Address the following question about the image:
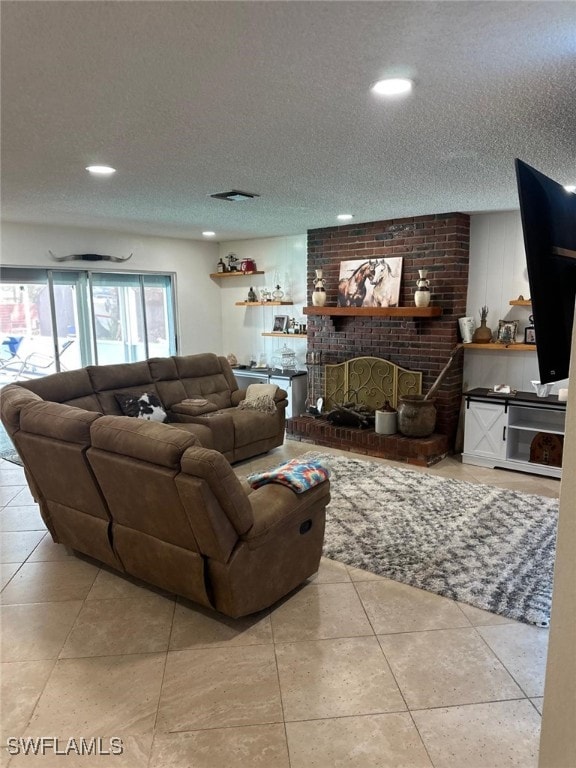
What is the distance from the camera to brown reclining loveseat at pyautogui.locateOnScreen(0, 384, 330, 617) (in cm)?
235

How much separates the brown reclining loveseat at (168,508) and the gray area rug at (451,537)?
59 centimetres

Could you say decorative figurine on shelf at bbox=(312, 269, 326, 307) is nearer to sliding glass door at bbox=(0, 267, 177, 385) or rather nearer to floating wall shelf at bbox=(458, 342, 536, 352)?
floating wall shelf at bbox=(458, 342, 536, 352)

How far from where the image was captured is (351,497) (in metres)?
4.21

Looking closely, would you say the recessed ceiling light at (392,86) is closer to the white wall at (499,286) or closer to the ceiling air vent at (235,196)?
the ceiling air vent at (235,196)

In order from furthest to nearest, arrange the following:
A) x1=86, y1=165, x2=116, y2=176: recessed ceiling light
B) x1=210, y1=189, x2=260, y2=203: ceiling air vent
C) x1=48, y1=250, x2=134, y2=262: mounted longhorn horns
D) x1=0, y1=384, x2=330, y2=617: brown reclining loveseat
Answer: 1. x1=48, y1=250, x2=134, y2=262: mounted longhorn horns
2. x1=210, y1=189, x2=260, y2=203: ceiling air vent
3. x1=86, y1=165, x2=116, y2=176: recessed ceiling light
4. x1=0, y1=384, x2=330, y2=617: brown reclining loveseat

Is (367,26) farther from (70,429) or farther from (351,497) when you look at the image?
(351,497)

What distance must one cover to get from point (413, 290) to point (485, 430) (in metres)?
1.66

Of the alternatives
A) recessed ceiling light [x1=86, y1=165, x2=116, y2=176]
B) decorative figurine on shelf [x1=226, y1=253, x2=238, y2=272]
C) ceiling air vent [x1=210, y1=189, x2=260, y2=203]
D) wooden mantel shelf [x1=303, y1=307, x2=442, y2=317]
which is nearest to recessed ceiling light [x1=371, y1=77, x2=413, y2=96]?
recessed ceiling light [x1=86, y1=165, x2=116, y2=176]

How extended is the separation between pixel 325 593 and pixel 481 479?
2.42 meters

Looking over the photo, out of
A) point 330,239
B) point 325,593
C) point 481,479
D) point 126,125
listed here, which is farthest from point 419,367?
point 126,125

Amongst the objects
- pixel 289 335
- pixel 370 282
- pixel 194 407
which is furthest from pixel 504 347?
pixel 194 407

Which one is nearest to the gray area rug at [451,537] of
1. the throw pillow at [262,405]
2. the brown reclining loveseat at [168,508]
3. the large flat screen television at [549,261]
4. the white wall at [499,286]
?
the brown reclining loveseat at [168,508]

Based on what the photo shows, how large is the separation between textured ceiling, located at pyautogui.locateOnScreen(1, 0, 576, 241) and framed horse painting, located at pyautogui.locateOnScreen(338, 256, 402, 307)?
1.65 m

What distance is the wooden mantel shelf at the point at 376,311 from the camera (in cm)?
522
